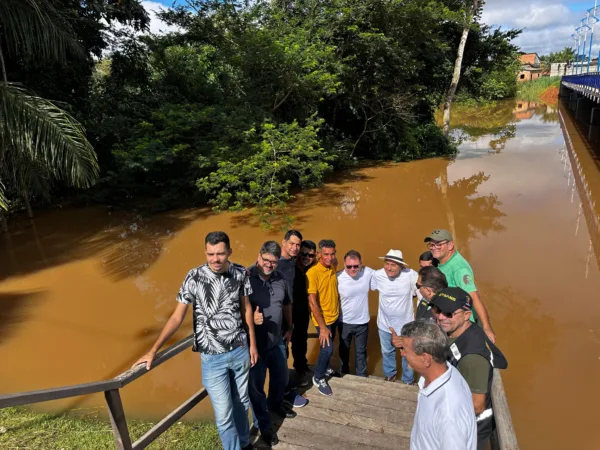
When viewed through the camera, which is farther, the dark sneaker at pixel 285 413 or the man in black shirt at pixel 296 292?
the man in black shirt at pixel 296 292

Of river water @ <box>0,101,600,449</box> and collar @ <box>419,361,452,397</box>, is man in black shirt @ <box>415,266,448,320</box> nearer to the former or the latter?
collar @ <box>419,361,452,397</box>

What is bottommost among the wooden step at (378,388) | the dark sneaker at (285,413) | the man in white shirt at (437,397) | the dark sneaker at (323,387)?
the wooden step at (378,388)

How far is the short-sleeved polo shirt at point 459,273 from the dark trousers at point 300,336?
137cm

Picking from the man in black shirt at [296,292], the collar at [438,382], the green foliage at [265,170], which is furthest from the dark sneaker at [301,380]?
the green foliage at [265,170]

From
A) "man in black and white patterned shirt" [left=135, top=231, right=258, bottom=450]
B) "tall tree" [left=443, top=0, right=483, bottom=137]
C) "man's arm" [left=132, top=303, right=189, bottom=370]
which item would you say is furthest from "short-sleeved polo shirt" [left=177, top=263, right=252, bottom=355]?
"tall tree" [left=443, top=0, right=483, bottom=137]

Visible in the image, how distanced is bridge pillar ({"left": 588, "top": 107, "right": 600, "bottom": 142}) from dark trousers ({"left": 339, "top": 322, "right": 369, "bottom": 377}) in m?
26.5

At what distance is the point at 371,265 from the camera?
28.8ft

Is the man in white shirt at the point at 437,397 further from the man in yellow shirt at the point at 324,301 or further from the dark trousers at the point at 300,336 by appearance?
the dark trousers at the point at 300,336

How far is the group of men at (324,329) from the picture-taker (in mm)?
1853

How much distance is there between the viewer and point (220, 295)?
2.77 m

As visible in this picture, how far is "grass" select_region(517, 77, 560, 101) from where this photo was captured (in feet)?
187

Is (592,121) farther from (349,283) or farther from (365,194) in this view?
(349,283)

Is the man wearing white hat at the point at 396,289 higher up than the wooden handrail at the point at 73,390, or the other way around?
the wooden handrail at the point at 73,390

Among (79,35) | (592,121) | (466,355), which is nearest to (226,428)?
(466,355)
